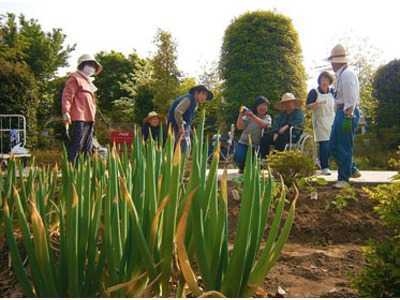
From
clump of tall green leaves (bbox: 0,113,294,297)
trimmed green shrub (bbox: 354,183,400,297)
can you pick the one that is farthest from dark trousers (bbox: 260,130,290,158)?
clump of tall green leaves (bbox: 0,113,294,297)

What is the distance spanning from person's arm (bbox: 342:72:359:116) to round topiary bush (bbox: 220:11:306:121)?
752 centimetres

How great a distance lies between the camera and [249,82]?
12.4 metres

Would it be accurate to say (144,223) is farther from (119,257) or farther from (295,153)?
(295,153)

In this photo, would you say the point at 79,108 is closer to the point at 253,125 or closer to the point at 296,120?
the point at 253,125

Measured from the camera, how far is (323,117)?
6.31 m

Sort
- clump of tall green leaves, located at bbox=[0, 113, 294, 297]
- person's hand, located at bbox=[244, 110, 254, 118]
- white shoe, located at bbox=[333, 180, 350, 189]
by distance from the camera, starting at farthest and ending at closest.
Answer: person's hand, located at bbox=[244, 110, 254, 118], white shoe, located at bbox=[333, 180, 350, 189], clump of tall green leaves, located at bbox=[0, 113, 294, 297]

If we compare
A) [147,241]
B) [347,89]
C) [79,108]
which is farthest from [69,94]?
[147,241]

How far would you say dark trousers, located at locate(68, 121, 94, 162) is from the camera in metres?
4.94

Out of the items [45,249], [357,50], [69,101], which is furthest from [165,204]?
[357,50]

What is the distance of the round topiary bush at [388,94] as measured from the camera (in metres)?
14.5

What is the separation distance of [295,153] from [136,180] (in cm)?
310

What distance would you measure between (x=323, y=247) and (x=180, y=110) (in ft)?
8.11

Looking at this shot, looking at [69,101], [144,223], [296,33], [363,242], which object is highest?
[296,33]

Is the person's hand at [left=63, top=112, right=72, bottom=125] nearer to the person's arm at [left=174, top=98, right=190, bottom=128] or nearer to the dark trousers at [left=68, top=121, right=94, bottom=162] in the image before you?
the dark trousers at [left=68, top=121, right=94, bottom=162]
